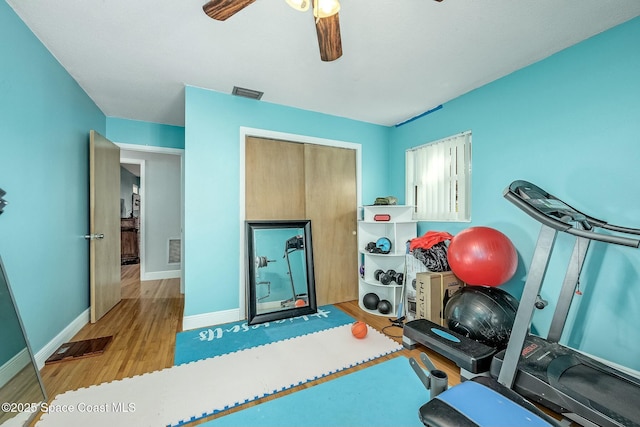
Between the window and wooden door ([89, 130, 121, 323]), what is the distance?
12.9 feet

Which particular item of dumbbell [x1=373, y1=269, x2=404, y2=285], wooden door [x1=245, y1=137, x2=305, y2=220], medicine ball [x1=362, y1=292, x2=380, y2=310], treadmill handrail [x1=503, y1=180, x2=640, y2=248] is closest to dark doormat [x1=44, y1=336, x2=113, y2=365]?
wooden door [x1=245, y1=137, x2=305, y2=220]

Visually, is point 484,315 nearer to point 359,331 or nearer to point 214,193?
point 359,331

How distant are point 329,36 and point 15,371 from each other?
272cm

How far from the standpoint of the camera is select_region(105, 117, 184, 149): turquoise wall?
12.3 ft

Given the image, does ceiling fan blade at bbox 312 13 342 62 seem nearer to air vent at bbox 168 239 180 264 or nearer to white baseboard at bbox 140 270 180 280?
air vent at bbox 168 239 180 264

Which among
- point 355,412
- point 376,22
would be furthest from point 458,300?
point 376,22

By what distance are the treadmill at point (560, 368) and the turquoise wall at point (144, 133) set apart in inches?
171

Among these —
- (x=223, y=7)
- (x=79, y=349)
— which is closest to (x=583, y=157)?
(x=223, y=7)

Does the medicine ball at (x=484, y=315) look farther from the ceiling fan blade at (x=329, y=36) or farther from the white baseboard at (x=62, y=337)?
the white baseboard at (x=62, y=337)

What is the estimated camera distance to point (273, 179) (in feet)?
10.9

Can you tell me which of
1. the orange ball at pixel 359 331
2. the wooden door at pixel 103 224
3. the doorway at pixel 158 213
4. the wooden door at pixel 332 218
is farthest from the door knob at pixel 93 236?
the orange ball at pixel 359 331

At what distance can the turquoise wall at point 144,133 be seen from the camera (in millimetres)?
3760

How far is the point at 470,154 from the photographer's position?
3053mm

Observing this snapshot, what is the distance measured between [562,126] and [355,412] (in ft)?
9.26
